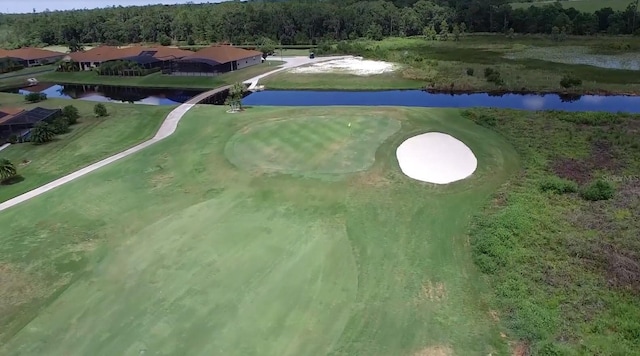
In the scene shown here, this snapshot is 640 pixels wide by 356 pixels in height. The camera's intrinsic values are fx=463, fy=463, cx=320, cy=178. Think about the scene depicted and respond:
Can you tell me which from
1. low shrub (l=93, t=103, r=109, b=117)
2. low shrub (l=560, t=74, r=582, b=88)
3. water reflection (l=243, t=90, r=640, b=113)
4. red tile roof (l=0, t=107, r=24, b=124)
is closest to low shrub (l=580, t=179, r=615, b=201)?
water reflection (l=243, t=90, r=640, b=113)

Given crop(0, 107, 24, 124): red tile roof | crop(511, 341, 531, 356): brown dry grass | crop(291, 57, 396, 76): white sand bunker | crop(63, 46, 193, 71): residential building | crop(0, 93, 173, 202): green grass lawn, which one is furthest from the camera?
crop(63, 46, 193, 71): residential building

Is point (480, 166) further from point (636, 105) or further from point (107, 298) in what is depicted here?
point (636, 105)

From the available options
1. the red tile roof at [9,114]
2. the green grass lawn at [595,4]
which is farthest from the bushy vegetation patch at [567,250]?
the green grass lawn at [595,4]

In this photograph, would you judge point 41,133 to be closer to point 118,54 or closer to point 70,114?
point 70,114

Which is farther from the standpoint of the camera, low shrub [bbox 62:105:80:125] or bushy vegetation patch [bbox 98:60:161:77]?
bushy vegetation patch [bbox 98:60:161:77]

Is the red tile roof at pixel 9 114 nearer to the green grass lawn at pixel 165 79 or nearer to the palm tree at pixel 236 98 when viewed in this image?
the palm tree at pixel 236 98

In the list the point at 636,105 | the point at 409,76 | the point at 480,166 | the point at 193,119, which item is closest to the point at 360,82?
the point at 409,76

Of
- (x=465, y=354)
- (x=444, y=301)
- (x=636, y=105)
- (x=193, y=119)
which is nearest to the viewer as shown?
(x=465, y=354)

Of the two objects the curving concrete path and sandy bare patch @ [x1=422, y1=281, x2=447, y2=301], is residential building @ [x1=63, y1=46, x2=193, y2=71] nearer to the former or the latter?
the curving concrete path
